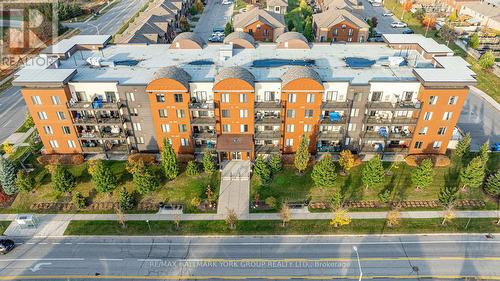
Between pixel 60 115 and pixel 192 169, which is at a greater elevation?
pixel 60 115

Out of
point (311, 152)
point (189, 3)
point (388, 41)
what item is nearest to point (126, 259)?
point (311, 152)

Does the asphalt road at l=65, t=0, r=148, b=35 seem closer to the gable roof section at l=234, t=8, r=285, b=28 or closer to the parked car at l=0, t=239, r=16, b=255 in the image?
the gable roof section at l=234, t=8, r=285, b=28

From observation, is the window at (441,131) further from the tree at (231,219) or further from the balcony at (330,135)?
the tree at (231,219)

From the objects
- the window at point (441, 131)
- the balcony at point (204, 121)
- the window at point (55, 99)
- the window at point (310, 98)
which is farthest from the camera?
the window at point (441, 131)

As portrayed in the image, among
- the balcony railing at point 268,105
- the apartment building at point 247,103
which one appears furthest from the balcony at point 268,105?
the apartment building at point 247,103

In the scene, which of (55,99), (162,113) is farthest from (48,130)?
(162,113)

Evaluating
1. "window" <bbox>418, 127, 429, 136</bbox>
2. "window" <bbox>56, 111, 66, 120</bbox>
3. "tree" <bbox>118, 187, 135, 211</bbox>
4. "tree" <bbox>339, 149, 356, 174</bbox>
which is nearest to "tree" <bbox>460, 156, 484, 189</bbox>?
"window" <bbox>418, 127, 429, 136</bbox>

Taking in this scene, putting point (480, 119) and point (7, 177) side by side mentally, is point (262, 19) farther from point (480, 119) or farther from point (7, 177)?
point (7, 177)
